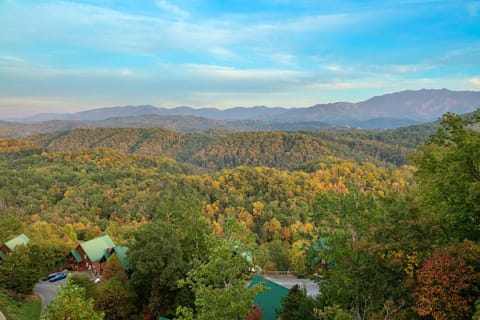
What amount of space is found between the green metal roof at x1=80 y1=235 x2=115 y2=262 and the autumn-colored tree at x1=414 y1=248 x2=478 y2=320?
34351mm

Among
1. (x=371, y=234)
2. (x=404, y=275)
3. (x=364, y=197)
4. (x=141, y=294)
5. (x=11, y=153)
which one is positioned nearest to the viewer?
(x=404, y=275)

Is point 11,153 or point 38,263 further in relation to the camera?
point 11,153

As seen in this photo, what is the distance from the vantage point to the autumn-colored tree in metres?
7.45

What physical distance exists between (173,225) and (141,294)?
4.38m

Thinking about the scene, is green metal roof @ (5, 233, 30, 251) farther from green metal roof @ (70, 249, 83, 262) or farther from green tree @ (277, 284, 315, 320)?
green tree @ (277, 284, 315, 320)

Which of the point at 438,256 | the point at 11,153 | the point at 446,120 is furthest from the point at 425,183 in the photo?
the point at 11,153

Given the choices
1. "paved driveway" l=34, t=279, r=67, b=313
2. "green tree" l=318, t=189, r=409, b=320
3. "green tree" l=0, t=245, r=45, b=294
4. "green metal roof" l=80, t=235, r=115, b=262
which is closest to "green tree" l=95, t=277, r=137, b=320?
"green tree" l=0, t=245, r=45, b=294

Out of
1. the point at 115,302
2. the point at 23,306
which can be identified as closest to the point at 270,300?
the point at 115,302

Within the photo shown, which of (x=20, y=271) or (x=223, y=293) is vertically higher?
(x=223, y=293)

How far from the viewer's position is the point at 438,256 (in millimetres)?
7840

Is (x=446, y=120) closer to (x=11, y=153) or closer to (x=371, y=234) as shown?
(x=371, y=234)

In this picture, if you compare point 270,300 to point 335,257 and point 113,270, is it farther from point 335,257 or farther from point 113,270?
point 113,270

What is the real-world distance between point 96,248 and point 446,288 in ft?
A: 116

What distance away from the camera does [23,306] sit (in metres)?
22.9
